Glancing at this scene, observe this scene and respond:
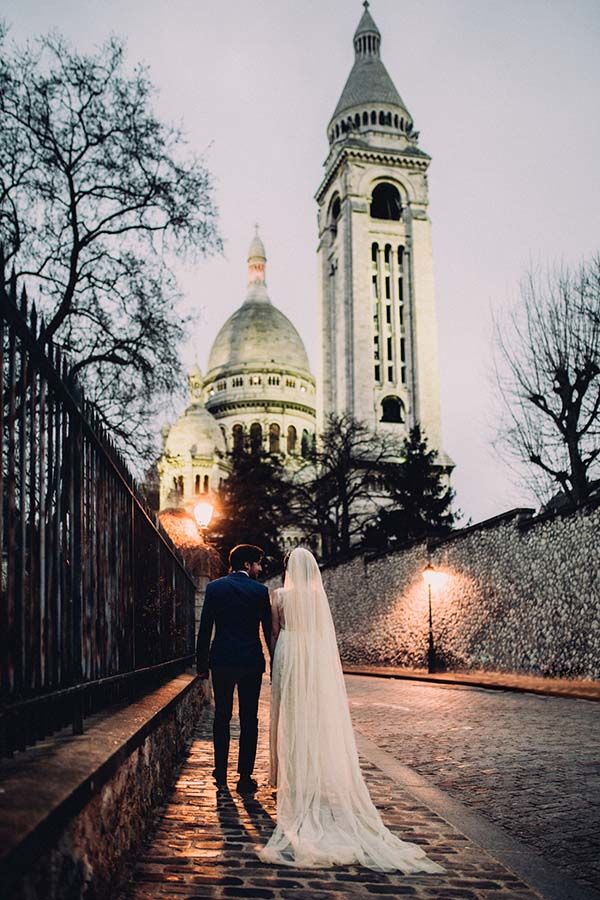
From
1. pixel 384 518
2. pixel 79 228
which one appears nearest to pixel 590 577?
pixel 79 228

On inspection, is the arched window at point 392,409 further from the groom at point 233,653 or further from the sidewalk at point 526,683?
the groom at point 233,653

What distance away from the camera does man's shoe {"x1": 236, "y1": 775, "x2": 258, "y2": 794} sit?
5784 millimetres

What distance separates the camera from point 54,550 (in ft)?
12.0

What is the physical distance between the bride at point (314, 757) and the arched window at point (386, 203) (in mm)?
66920

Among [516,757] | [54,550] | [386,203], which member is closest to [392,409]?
[386,203]

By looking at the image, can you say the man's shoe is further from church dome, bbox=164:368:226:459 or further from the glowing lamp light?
church dome, bbox=164:368:226:459

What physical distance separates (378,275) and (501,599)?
166 ft

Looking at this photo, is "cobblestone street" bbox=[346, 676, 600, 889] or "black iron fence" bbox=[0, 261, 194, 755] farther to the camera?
"cobblestone street" bbox=[346, 676, 600, 889]

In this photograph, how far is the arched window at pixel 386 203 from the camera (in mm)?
70062

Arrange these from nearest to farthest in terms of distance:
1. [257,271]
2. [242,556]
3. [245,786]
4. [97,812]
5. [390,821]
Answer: [97,812]
[390,821]
[245,786]
[242,556]
[257,271]

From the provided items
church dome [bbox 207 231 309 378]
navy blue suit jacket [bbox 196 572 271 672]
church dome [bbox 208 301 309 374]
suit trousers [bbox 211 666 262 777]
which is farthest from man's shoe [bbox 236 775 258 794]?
church dome [bbox 208 301 309 374]

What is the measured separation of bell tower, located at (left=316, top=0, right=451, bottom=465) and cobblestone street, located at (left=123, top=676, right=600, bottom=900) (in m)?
54.8

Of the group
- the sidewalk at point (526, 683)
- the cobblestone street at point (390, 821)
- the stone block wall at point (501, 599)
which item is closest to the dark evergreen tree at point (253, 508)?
the stone block wall at point (501, 599)

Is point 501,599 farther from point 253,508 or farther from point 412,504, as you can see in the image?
point 253,508
